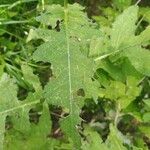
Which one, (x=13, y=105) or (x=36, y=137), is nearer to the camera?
(x=13, y=105)

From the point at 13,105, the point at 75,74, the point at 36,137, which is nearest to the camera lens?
the point at 75,74

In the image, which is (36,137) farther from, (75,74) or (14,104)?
(75,74)

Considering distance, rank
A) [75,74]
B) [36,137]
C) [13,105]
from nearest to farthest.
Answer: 1. [75,74]
2. [13,105]
3. [36,137]

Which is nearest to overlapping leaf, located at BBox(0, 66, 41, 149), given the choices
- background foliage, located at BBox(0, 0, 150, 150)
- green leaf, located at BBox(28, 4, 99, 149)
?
background foliage, located at BBox(0, 0, 150, 150)

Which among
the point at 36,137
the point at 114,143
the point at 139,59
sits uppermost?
the point at 139,59

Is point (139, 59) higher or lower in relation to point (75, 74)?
lower

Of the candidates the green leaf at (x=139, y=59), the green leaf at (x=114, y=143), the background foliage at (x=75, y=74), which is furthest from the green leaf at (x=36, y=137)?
the green leaf at (x=139, y=59)

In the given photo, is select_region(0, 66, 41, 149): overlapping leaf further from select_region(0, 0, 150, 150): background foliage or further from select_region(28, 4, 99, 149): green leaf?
select_region(28, 4, 99, 149): green leaf

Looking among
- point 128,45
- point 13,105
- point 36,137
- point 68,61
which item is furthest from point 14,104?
point 128,45

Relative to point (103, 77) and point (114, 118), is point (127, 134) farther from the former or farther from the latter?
point (103, 77)
